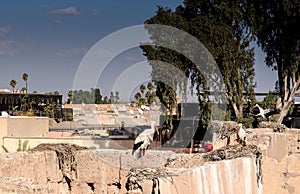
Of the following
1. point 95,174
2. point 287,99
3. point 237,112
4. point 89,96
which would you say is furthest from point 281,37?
point 95,174

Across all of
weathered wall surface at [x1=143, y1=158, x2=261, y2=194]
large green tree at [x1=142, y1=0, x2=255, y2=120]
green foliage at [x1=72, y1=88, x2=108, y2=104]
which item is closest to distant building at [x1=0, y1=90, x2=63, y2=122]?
green foliage at [x1=72, y1=88, x2=108, y2=104]

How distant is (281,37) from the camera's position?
65.1 feet

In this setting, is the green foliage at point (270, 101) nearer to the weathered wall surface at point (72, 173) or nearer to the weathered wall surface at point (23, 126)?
the weathered wall surface at point (23, 126)

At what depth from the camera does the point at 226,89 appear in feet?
63.5

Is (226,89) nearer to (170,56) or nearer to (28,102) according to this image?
(170,56)

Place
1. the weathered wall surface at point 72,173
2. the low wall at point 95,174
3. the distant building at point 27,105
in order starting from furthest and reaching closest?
the distant building at point 27,105
the weathered wall surface at point 72,173
the low wall at point 95,174

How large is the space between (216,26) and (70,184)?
465 inches

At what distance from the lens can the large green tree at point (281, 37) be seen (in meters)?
19.3

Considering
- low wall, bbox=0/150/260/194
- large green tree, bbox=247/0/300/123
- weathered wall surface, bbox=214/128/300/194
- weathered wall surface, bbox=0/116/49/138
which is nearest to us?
low wall, bbox=0/150/260/194

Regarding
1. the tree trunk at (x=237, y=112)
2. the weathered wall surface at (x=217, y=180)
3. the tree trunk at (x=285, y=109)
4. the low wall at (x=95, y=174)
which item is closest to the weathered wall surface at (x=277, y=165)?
the weathered wall surface at (x=217, y=180)

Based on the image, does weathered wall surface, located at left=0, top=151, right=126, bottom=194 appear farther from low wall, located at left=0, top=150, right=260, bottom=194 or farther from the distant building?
the distant building

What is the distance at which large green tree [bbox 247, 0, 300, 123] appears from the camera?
19.3 meters

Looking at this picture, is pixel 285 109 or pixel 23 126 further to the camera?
pixel 285 109

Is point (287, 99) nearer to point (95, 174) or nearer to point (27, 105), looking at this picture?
point (95, 174)
